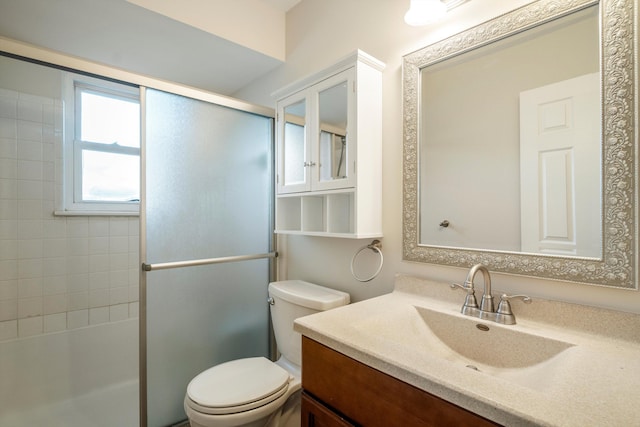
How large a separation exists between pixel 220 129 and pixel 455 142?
4.09ft

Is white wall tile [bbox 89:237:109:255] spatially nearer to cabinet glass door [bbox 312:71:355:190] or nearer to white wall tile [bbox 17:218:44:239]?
white wall tile [bbox 17:218:44:239]

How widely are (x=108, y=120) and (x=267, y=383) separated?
2098mm

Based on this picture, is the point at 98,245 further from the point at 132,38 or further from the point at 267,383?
the point at 267,383

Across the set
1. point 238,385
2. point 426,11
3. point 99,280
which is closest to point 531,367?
point 238,385

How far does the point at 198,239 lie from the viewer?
1.63 m

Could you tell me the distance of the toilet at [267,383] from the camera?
1.17 metres

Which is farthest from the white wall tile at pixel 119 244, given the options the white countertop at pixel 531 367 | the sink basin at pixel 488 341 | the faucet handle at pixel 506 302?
the faucet handle at pixel 506 302

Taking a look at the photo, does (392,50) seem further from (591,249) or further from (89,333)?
(89,333)

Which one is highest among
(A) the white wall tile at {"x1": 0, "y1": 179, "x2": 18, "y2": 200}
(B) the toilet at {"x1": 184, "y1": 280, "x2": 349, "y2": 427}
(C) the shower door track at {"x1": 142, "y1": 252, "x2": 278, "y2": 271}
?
(A) the white wall tile at {"x1": 0, "y1": 179, "x2": 18, "y2": 200}

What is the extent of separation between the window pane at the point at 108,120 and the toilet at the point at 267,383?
1.65m

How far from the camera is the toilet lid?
1179 millimetres

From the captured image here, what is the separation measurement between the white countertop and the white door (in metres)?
0.20

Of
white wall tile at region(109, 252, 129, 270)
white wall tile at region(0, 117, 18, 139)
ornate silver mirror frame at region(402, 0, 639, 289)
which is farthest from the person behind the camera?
white wall tile at region(109, 252, 129, 270)

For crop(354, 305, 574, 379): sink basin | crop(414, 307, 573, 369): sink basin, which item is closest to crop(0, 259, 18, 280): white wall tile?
crop(354, 305, 574, 379): sink basin
